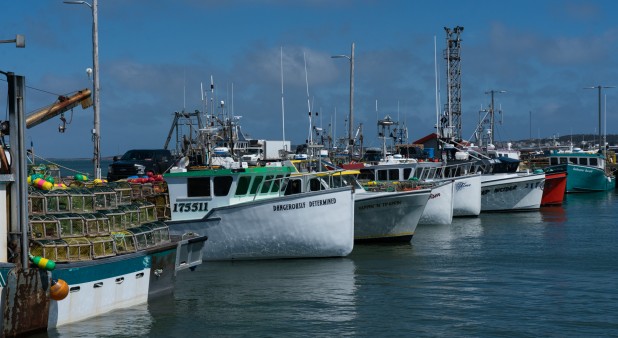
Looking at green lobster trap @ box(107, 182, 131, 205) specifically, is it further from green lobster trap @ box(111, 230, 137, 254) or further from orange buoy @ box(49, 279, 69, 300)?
orange buoy @ box(49, 279, 69, 300)

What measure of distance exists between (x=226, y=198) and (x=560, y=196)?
2974cm

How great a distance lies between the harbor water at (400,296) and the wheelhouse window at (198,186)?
6.67 ft

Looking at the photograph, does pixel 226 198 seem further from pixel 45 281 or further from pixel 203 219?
pixel 45 281

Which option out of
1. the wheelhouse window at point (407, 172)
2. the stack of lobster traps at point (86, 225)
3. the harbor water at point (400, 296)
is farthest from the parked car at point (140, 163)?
the stack of lobster traps at point (86, 225)

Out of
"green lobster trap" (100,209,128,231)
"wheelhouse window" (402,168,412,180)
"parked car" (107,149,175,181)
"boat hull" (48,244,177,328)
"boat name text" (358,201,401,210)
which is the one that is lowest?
"boat hull" (48,244,177,328)

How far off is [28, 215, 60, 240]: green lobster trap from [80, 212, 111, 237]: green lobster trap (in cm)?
67

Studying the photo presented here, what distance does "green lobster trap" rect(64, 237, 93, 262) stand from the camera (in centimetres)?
1619

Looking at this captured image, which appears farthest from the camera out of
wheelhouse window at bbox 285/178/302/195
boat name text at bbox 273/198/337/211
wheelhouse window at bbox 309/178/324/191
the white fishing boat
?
the white fishing boat

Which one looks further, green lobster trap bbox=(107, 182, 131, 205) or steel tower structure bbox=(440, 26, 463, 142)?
steel tower structure bbox=(440, 26, 463, 142)

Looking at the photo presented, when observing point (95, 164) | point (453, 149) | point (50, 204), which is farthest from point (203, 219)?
point (453, 149)

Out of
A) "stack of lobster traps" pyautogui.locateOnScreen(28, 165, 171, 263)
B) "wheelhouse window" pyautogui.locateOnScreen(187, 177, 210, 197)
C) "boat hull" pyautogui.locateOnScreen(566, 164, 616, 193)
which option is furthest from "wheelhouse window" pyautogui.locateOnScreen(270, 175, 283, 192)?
"boat hull" pyautogui.locateOnScreen(566, 164, 616, 193)

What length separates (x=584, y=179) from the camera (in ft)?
204

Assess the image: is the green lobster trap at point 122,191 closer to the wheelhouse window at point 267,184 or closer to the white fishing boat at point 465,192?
the wheelhouse window at point 267,184

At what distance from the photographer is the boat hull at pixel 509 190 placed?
4359 centimetres
